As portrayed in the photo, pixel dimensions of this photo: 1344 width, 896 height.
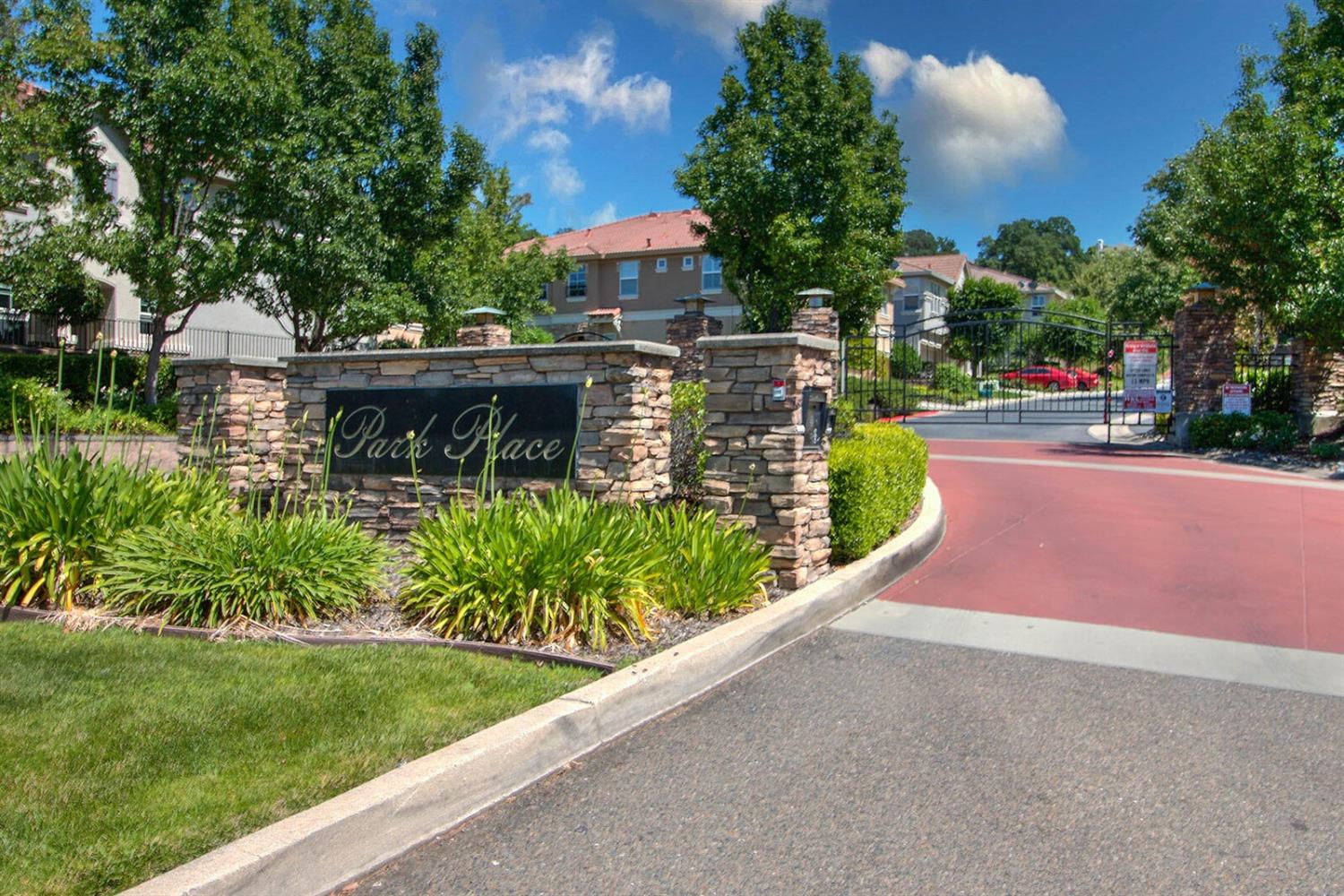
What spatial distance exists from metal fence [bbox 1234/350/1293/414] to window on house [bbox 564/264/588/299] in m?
28.7

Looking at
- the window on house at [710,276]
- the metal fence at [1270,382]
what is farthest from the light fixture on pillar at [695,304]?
the window on house at [710,276]

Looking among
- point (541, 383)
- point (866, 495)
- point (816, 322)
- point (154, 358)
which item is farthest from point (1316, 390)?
point (154, 358)

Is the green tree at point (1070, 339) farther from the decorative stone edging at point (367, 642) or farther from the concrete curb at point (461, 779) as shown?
the decorative stone edging at point (367, 642)

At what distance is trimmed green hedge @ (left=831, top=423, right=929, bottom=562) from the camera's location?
27.1ft

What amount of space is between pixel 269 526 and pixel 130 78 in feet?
44.2

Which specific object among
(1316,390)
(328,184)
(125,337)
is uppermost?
(328,184)

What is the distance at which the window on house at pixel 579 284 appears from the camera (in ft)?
144

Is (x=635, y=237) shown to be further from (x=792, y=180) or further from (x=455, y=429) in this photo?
(x=455, y=429)

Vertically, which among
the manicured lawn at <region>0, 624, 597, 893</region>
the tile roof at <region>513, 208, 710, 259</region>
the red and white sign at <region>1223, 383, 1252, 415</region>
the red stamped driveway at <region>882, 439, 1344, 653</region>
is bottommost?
the manicured lawn at <region>0, 624, 597, 893</region>

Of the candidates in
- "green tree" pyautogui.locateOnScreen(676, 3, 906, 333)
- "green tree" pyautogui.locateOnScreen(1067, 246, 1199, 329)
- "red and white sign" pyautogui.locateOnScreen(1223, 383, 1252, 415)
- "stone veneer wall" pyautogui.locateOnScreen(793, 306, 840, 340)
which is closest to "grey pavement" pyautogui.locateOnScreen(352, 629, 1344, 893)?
"stone veneer wall" pyautogui.locateOnScreen(793, 306, 840, 340)

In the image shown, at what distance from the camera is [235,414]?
9609 mm

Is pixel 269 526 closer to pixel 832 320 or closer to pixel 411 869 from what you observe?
pixel 411 869

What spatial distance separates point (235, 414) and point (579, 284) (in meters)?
35.1

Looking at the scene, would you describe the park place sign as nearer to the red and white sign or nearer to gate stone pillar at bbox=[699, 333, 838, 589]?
gate stone pillar at bbox=[699, 333, 838, 589]
